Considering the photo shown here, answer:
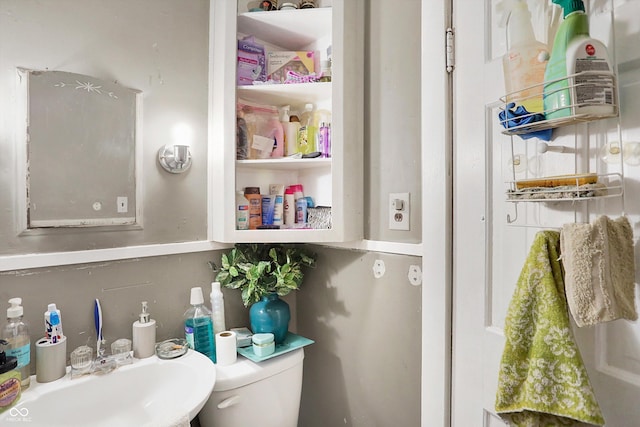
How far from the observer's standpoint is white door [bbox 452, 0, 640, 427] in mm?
660

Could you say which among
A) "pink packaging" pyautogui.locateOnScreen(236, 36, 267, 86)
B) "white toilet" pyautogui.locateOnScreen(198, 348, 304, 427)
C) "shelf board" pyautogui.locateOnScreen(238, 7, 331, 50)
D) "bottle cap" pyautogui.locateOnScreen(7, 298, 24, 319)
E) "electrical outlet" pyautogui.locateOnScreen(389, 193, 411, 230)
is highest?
"shelf board" pyautogui.locateOnScreen(238, 7, 331, 50)

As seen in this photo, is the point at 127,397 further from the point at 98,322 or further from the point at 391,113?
the point at 391,113

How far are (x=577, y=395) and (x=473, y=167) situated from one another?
1.75 feet

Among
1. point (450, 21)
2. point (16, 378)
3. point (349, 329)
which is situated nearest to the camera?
point (16, 378)

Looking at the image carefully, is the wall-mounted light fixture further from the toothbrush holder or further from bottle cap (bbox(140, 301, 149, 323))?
the toothbrush holder

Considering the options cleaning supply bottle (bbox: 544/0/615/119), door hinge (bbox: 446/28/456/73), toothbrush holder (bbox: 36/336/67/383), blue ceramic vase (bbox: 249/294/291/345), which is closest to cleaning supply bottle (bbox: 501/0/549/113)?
cleaning supply bottle (bbox: 544/0/615/119)

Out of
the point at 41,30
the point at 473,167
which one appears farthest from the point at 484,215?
the point at 41,30

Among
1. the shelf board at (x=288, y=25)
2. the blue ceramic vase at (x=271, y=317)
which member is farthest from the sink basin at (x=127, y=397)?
the shelf board at (x=288, y=25)

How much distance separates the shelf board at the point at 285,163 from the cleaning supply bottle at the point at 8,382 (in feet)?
2.65

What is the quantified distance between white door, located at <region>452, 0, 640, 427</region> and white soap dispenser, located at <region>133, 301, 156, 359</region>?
0.92 meters

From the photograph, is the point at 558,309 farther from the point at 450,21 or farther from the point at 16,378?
the point at 16,378

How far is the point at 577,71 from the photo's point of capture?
62cm

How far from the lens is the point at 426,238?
103cm

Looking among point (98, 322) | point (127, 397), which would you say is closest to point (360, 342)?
point (127, 397)
